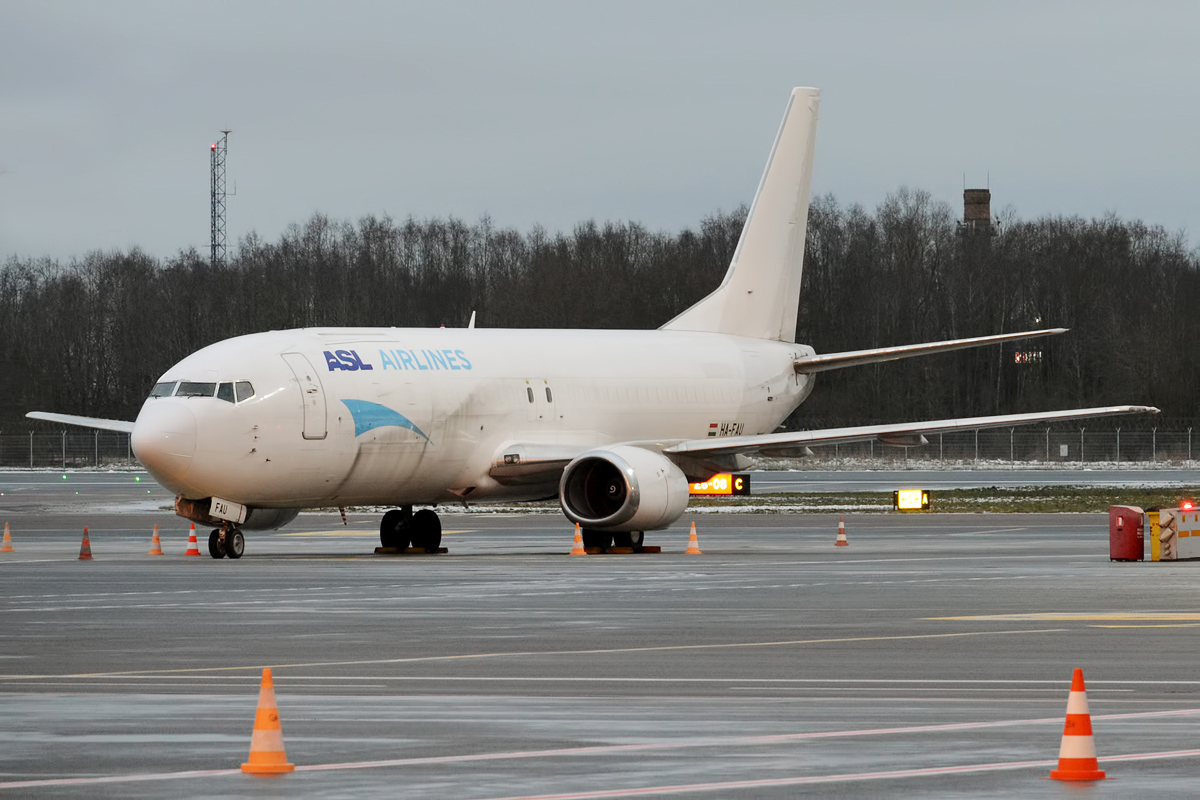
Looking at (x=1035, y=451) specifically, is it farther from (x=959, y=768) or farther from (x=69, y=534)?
(x=959, y=768)

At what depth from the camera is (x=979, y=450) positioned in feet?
277

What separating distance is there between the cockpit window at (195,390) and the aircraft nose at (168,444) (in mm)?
434

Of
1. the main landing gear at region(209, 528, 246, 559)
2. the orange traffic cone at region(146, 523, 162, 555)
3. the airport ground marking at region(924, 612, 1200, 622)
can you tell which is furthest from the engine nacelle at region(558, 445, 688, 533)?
the airport ground marking at region(924, 612, 1200, 622)

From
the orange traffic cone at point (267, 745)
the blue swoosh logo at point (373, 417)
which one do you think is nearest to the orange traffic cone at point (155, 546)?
the blue swoosh logo at point (373, 417)

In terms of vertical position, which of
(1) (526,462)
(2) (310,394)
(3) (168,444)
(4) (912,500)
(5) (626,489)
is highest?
(2) (310,394)

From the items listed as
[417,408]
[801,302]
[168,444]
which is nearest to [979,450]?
[801,302]

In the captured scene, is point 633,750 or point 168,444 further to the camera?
point 168,444

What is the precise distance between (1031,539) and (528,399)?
9.53 meters

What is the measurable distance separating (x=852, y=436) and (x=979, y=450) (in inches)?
2000

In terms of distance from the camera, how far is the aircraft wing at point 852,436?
3441 cm

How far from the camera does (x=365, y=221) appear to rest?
127 metres

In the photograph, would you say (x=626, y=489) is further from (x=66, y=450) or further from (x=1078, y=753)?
(x=66, y=450)

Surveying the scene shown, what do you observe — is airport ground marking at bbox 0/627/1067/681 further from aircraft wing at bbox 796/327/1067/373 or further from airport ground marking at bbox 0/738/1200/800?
aircraft wing at bbox 796/327/1067/373

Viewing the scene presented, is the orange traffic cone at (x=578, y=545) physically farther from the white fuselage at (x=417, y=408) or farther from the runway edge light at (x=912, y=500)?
the runway edge light at (x=912, y=500)
